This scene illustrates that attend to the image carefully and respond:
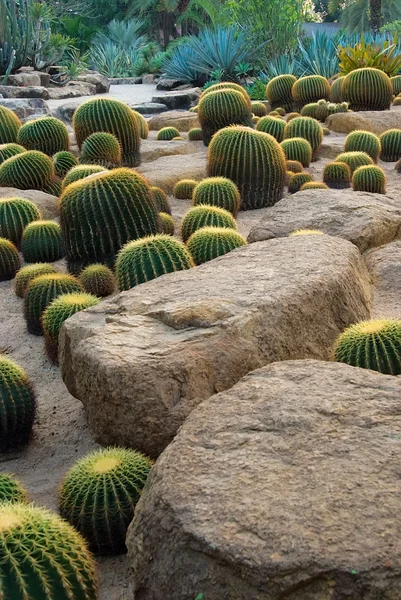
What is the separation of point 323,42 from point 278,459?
16676 millimetres

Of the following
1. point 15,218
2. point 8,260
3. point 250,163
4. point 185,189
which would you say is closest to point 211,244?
point 8,260

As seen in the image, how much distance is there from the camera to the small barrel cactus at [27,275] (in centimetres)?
572

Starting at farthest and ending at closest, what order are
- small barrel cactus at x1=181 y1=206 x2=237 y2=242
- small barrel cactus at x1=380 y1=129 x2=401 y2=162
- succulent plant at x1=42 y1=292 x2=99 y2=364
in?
small barrel cactus at x1=380 y1=129 x2=401 y2=162
small barrel cactus at x1=181 y1=206 x2=237 y2=242
succulent plant at x1=42 y1=292 x2=99 y2=364

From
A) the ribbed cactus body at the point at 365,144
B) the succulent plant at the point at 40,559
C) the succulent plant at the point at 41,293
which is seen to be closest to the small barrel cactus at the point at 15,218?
Result: the succulent plant at the point at 41,293

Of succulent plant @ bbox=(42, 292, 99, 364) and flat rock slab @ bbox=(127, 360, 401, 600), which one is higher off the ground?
flat rock slab @ bbox=(127, 360, 401, 600)

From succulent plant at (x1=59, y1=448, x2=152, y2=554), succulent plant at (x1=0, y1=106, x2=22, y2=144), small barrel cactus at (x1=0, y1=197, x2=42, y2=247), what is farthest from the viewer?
succulent plant at (x1=0, y1=106, x2=22, y2=144)

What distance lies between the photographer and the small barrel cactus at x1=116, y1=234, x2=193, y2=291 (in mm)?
4887

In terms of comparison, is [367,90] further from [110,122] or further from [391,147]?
[110,122]

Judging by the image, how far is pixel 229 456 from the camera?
243 centimetres

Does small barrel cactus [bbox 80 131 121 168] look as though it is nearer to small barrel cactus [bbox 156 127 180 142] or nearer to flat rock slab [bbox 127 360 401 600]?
small barrel cactus [bbox 156 127 180 142]

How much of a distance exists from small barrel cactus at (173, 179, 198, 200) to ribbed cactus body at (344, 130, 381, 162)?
2.48 m

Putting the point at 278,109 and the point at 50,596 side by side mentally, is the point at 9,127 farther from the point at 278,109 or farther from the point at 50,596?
the point at 50,596

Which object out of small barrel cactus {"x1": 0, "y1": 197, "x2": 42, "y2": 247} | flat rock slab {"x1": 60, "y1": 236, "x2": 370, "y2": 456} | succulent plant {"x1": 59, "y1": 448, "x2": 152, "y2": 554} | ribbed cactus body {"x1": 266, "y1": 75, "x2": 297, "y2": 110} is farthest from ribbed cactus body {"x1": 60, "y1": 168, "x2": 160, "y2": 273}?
ribbed cactus body {"x1": 266, "y1": 75, "x2": 297, "y2": 110}

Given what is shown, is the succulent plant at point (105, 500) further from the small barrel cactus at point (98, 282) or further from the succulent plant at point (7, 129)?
the succulent plant at point (7, 129)
